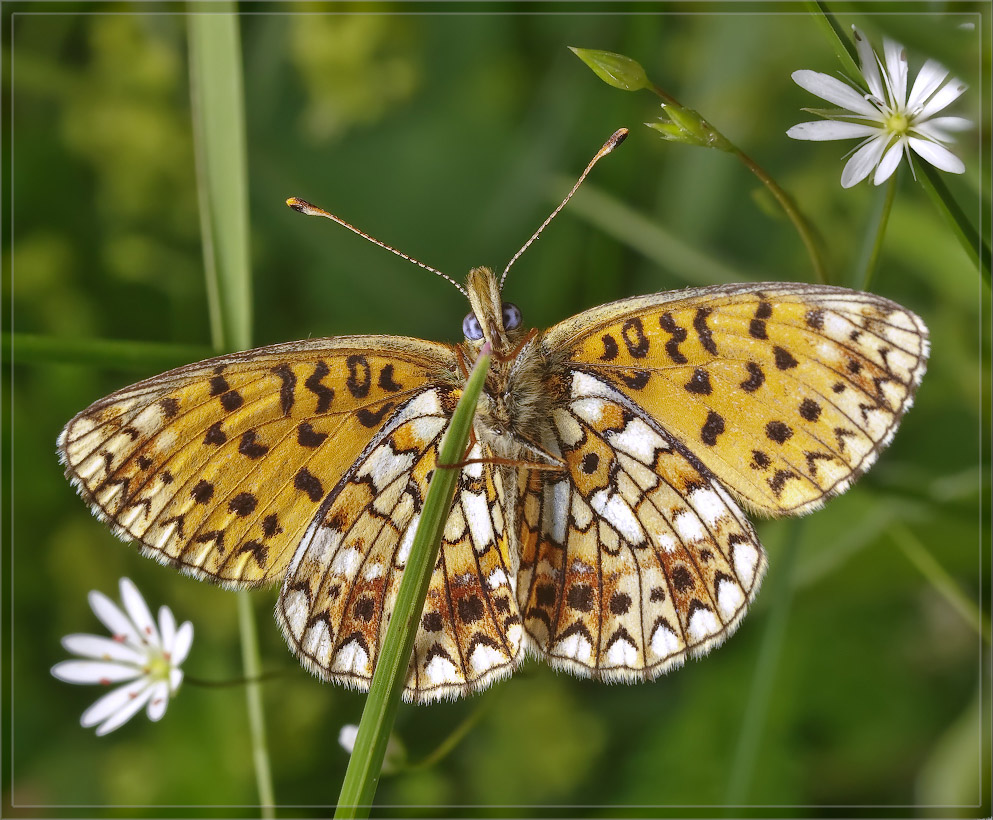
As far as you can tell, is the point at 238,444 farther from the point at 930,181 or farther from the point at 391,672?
the point at 930,181

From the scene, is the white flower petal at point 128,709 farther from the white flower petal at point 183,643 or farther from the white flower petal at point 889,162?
A: the white flower petal at point 889,162

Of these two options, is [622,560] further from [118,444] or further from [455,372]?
[118,444]

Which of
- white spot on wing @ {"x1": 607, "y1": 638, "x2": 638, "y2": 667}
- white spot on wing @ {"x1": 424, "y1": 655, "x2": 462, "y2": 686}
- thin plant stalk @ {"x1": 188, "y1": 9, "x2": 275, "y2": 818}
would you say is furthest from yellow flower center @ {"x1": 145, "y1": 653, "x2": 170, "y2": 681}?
white spot on wing @ {"x1": 607, "y1": 638, "x2": 638, "y2": 667}

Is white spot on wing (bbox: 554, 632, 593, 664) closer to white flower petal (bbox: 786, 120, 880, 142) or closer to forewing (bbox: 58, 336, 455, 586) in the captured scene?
forewing (bbox: 58, 336, 455, 586)

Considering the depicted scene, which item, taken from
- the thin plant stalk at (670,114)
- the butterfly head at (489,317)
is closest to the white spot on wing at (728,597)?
the butterfly head at (489,317)

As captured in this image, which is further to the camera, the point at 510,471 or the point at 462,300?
the point at 462,300

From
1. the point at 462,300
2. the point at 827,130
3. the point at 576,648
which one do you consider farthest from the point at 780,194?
the point at 462,300
